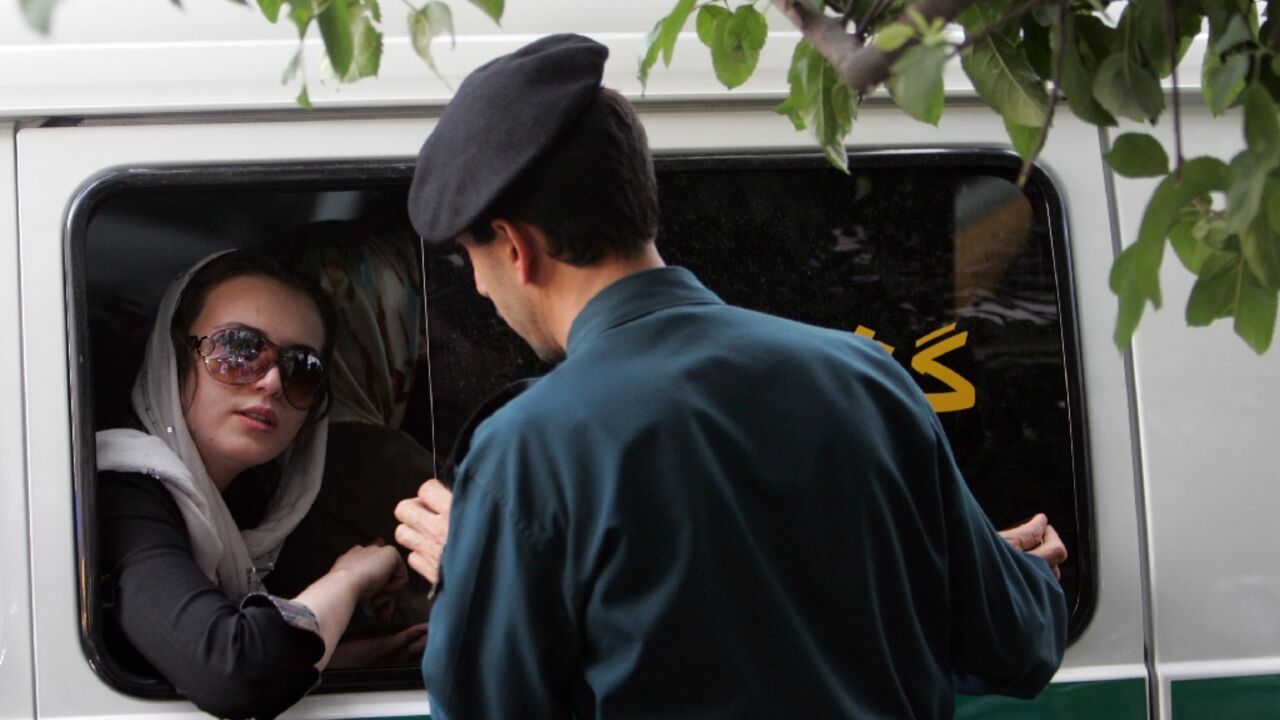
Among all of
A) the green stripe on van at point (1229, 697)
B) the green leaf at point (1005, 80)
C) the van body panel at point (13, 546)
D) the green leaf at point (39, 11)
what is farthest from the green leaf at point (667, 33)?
the green stripe on van at point (1229, 697)

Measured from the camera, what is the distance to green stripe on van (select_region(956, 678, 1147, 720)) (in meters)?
2.57

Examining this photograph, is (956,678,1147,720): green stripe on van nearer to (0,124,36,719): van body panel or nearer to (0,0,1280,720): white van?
(0,0,1280,720): white van

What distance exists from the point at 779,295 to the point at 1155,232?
1.48 metres

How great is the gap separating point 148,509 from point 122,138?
2.27ft

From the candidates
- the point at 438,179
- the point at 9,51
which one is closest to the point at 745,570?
the point at 438,179

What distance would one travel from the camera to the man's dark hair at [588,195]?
1703mm

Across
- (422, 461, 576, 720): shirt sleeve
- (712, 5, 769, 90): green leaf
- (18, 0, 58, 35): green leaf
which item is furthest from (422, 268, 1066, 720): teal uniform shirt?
(18, 0, 58, 35): green leaf

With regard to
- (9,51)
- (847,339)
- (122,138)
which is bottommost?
(847,339)

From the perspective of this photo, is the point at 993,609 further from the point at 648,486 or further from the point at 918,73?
the point at 918,73

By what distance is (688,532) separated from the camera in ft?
5.16

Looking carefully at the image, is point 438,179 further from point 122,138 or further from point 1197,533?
point 1197,533

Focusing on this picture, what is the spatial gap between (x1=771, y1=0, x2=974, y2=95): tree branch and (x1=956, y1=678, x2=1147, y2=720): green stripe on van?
1.54 metres

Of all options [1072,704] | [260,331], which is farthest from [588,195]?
[1072,704]

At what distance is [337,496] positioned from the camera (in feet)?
9.55
